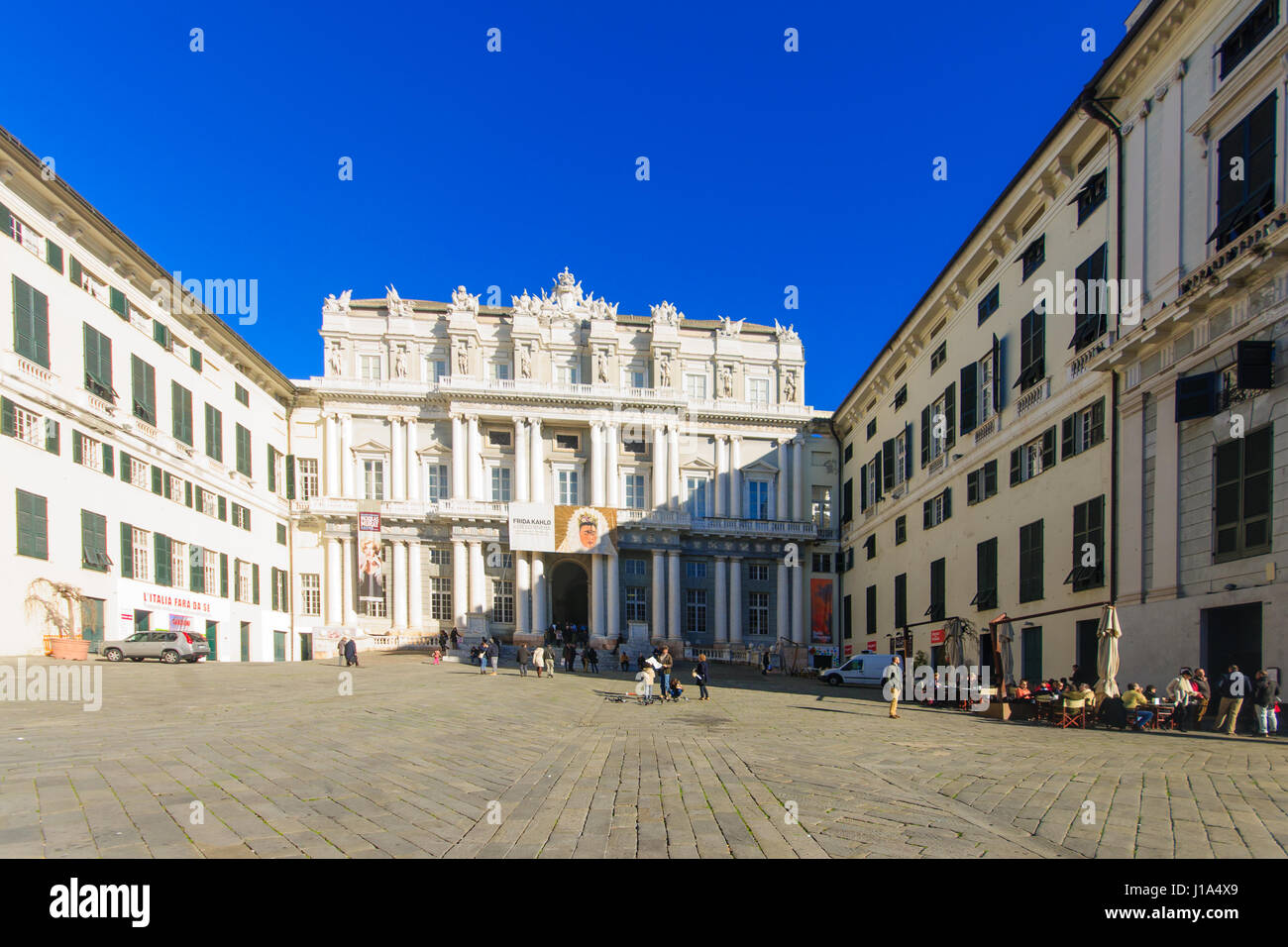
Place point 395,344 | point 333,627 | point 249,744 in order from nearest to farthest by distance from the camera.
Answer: point 249,744 < point 333,627 < point 395,344

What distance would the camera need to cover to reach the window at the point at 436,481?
5191 cm

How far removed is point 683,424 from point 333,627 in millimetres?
24961

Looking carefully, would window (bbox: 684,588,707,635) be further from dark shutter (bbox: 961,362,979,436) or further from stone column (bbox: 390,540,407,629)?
dark shutter (bbox: 961,362,979,436)

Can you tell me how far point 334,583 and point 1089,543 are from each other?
40.8 meters

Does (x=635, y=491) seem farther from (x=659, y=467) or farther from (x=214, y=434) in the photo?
(x=214, y=434)

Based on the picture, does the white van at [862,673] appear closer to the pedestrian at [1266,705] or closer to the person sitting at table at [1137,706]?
the person sitting at table at [1137,706]

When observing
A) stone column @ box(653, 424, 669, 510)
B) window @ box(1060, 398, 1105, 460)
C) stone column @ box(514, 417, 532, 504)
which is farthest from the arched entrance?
window @ box(1060, 398, 1105, 460)

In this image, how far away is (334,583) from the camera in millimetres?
48562

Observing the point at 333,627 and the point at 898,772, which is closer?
the point at 898,772

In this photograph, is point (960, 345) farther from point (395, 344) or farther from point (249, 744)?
point (395, 344)

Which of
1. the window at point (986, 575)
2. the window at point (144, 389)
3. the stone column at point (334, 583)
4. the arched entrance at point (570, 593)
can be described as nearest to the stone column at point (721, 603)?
the arched entrance at point (570, 593)
